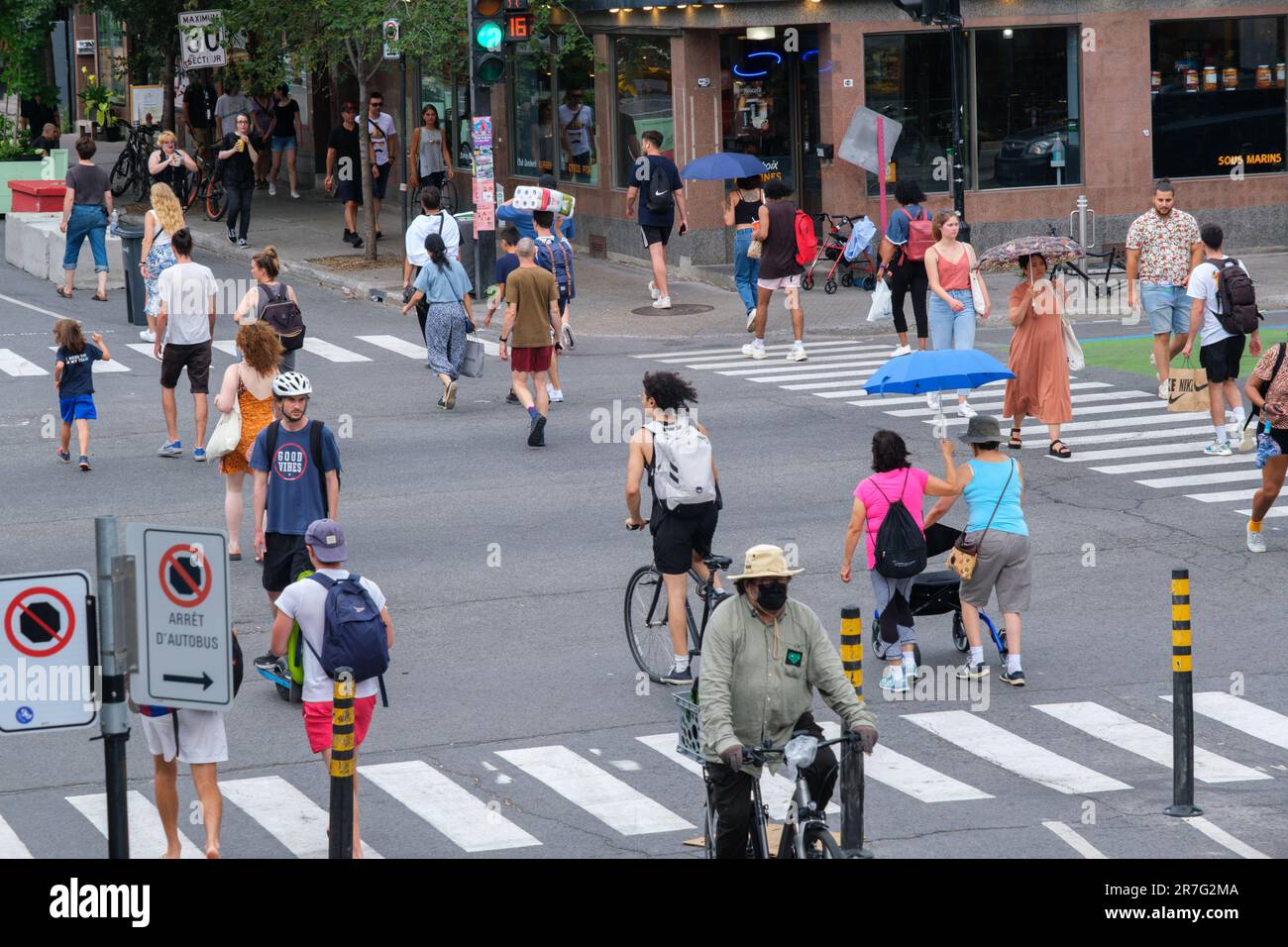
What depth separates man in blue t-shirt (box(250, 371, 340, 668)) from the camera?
36.6ft

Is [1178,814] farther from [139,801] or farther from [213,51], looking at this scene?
[213,51]

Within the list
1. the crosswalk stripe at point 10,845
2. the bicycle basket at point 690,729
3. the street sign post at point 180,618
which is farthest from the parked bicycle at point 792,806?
the crosswalk stripe at point 10,845

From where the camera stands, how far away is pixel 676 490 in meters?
11.0

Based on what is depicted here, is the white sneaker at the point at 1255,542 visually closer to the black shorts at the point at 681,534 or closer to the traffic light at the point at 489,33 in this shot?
the black shorts at the point at 681,534

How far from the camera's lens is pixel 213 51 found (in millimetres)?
31938

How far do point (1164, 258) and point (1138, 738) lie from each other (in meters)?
8.86

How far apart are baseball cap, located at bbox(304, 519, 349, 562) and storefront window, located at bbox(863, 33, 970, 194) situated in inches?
772

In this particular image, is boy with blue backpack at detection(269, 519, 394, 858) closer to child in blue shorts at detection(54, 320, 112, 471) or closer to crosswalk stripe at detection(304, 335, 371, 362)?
child in blue shorts at detection(54, 320, 112, 471)

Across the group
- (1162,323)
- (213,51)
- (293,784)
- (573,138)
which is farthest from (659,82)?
(293,784)

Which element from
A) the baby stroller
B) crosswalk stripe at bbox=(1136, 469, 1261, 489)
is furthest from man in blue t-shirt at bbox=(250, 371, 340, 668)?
the baby stroller

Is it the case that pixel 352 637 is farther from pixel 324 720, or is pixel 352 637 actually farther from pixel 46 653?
pixel 46 653

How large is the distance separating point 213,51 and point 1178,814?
85.9 ft

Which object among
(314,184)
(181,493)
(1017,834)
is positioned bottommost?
(1017,834)

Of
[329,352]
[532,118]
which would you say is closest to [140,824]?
[329,352]
